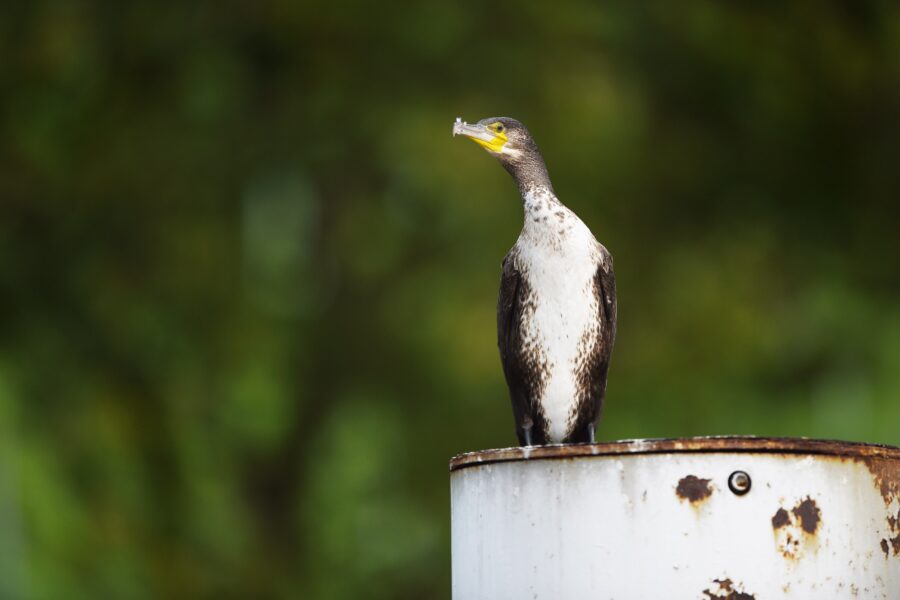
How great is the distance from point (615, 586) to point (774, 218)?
316 inches

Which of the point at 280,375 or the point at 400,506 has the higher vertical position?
the point at 280,375

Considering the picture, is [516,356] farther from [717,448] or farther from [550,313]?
[717,448]

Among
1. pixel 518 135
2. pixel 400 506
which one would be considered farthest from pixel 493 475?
pixel 400 506

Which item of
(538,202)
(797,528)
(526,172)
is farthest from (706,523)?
(526,172)

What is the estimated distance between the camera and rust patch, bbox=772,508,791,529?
2791 millimetres

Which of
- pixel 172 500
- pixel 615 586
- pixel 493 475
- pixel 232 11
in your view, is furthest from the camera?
pixel 232 11

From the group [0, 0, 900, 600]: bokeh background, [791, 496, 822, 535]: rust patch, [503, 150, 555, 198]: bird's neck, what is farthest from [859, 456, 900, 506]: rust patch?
[0, 0, 900, 600]: bokeh background

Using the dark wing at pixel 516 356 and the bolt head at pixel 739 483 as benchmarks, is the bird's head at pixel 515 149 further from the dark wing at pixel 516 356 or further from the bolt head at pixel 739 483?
the bolt head at pixel 739 483

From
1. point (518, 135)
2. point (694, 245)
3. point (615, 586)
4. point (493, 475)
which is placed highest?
point (694, 245)

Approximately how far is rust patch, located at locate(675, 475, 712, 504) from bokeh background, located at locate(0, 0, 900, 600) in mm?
7060

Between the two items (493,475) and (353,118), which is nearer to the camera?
(493,475)

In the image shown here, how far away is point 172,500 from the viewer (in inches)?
405

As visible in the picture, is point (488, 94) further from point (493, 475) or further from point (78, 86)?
point (493, 475)

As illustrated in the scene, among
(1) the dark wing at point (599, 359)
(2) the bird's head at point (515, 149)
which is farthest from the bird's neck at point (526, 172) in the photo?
(1) the dark wing at point (599, 359)
